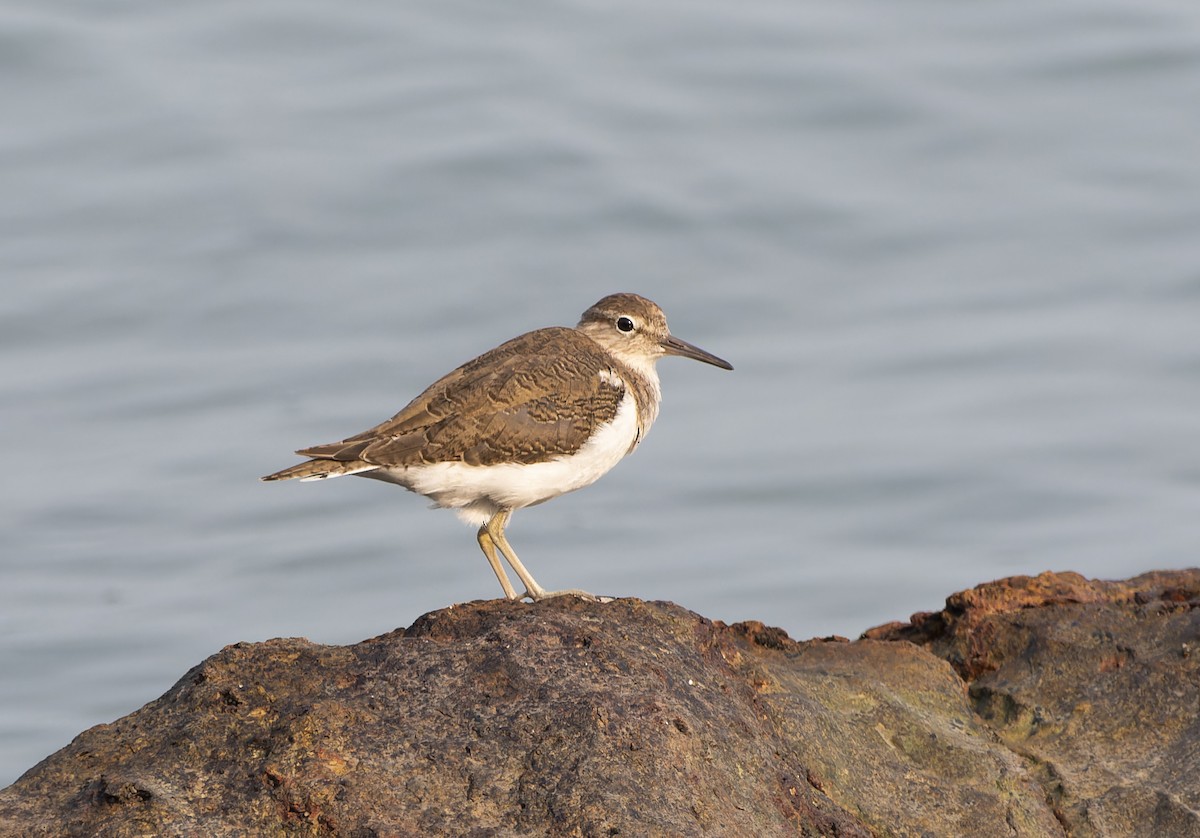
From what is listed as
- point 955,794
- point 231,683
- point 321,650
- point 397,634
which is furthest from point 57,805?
point 955,794

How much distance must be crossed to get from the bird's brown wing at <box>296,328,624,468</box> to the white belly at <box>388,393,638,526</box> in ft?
0.16

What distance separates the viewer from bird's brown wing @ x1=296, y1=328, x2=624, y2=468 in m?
8.43

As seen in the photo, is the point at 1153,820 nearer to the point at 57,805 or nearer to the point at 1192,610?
the point at 1192,610

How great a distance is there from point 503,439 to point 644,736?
126 inches

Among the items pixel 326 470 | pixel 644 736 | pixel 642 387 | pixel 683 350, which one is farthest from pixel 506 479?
pixel 644 736

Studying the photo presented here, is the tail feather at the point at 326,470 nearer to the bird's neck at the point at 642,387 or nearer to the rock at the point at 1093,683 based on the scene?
the bird's neck at the point at 642,387

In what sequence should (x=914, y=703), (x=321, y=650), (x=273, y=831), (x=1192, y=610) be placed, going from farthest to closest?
(x=1192, y=610)
(x=914, y=703)
(x=321, y=650)
(x=273, y=831)

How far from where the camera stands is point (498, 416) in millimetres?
8617

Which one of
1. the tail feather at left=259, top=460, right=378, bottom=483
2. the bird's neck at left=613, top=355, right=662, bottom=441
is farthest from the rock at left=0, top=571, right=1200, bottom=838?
the bird's neck at left=613, top=355, right=662, bottom=441

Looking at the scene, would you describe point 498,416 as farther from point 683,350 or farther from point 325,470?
point 683,350

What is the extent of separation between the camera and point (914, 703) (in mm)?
6961

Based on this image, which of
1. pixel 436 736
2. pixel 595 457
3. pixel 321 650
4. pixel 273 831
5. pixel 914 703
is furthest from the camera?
pixel 595 457

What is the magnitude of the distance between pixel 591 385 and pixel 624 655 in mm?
3104

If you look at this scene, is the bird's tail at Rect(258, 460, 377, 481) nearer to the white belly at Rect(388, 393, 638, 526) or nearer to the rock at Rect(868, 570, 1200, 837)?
the white belly at Rect(388, 393, 638, 526)
